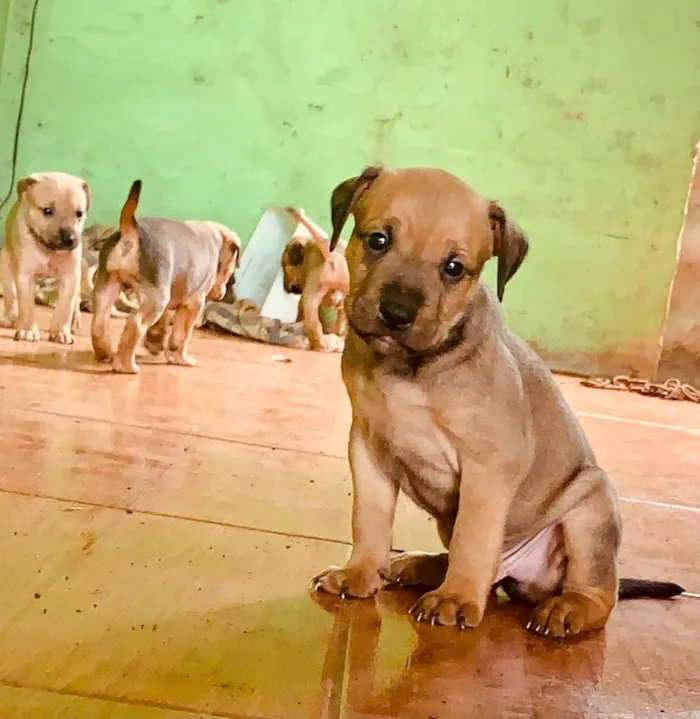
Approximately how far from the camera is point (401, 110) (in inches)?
290

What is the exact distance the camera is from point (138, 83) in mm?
7273

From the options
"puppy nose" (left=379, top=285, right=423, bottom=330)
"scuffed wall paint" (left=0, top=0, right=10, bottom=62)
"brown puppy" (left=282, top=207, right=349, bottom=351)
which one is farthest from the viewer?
"scuffed wall paint" (left=0, top=0, right=10, bottom=62)

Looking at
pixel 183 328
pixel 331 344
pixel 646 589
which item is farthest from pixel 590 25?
pixel 646 589

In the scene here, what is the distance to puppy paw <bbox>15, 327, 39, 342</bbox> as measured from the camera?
5.14 meters

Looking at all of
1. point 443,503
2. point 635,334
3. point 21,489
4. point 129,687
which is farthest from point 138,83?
point 129,687

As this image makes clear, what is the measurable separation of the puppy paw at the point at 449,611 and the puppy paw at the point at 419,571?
0.24 m

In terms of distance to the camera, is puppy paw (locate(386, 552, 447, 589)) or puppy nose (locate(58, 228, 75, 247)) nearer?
puppy paw (locate(386, 552, 447, 589))

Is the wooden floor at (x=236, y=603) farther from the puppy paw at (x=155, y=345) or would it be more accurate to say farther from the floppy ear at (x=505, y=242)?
the puppy paw at (x=155, y=345)

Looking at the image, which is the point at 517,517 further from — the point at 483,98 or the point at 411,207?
the point at 483,98

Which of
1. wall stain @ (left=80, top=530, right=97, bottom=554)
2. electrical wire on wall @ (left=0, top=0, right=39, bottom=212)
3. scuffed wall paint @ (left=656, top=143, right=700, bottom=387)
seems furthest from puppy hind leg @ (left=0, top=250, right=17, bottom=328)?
scuffed wall paint @ (left=656, top=143, right=700, bottom=387)

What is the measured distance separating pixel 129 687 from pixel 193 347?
4290mm

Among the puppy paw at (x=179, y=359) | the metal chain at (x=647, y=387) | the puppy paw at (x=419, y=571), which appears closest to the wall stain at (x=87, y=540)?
the puppy paw at (x=419, y=571)

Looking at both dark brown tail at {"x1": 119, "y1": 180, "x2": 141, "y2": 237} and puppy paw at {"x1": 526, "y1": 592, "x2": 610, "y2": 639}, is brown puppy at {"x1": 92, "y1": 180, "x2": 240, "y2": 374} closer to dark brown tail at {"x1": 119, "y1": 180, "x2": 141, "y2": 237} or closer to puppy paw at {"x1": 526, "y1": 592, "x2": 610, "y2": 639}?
dark brown tail at {"x1": 119, "y1": 180, "x2": 141, "y2": 237}

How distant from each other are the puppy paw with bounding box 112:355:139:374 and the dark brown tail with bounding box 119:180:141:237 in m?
0.58
